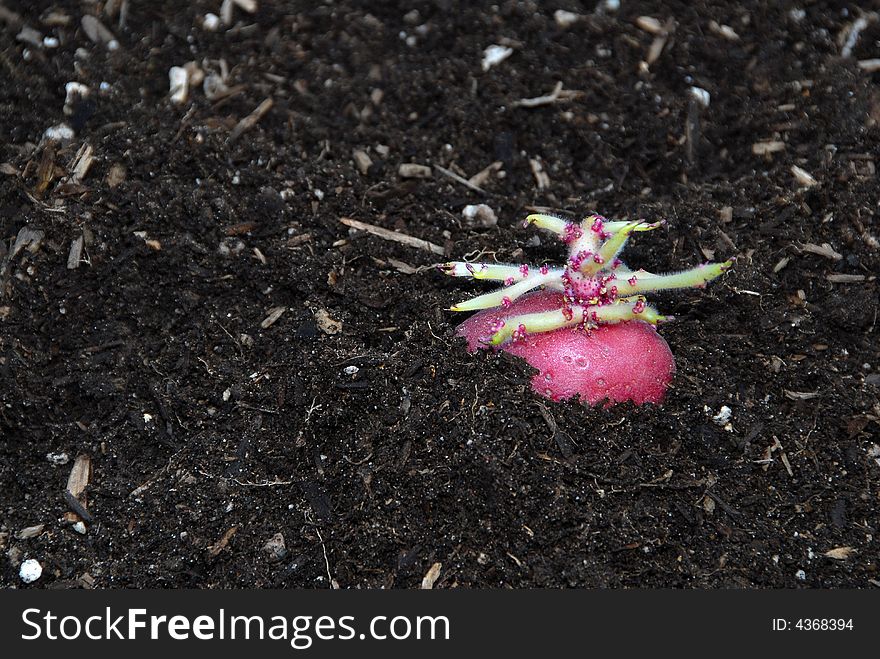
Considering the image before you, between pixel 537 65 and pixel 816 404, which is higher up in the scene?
pixel 537 65

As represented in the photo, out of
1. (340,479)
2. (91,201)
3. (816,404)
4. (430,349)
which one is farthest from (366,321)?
(816,404)

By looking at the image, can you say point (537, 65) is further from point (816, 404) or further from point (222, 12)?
point (816, 404)

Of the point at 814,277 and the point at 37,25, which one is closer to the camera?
the point at 814,277

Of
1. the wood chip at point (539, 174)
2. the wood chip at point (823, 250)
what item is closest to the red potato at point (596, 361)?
the wood chip at point (823, 250)

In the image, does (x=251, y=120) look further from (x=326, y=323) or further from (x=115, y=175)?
(x=326, y=323)

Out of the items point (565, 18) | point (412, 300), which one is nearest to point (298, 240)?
point (412, 300)

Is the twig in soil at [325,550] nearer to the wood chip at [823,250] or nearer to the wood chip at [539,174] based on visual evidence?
the wood chip at [539,174]

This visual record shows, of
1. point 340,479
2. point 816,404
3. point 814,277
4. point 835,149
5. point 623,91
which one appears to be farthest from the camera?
point 623,91
